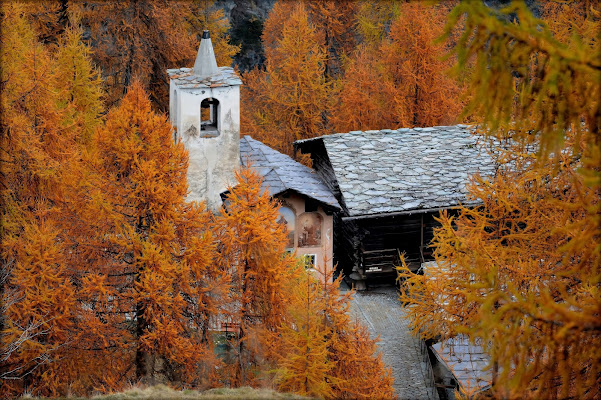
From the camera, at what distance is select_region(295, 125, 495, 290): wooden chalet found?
19156mm

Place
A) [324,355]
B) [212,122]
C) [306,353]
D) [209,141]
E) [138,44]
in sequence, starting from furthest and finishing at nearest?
[138,44] → [212,122] → [209,141] → [324,355] → [306,353]

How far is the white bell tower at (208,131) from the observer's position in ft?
61.3

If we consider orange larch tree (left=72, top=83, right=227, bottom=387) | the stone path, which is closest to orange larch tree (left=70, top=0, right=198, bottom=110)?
the stone path

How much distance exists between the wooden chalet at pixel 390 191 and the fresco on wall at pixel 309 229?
815mm

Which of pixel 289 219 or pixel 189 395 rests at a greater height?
pixel 289 219

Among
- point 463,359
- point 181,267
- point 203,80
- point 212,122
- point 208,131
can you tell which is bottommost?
point 463,359

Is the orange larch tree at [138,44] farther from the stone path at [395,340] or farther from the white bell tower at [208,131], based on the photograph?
the stone path at [395,340]

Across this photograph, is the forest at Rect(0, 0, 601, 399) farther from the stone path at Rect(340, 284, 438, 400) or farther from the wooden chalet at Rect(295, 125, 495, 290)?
the wooden chalet at Rect(295, 125, 495, 290)

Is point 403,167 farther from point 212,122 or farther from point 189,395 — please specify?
point 189,395

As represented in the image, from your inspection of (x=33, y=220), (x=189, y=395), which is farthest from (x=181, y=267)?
(x=33, y=220)

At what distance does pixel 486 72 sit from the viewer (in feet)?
17.4

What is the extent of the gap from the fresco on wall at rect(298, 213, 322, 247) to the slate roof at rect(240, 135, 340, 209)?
0.75 m

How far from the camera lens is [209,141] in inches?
750

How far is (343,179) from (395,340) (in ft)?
15.9
